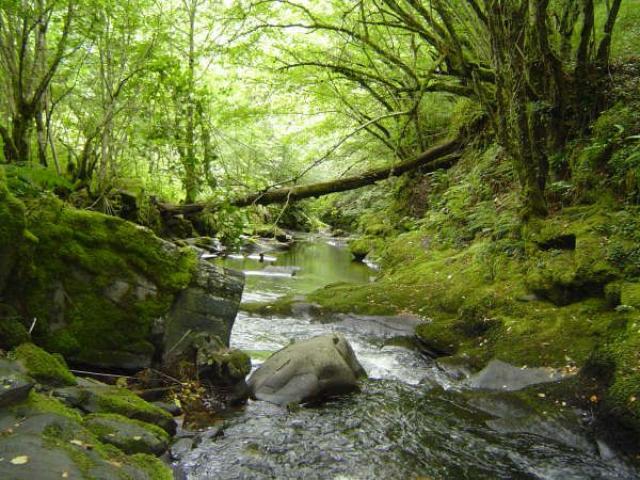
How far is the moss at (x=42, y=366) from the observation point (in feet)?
12.2

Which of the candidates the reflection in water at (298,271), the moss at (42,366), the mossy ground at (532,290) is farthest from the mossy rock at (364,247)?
the moss at (42,366)

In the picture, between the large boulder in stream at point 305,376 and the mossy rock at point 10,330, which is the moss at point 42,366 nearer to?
the mossy rock at point 10,330

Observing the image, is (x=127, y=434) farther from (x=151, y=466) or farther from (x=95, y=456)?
(x=95, y=456)

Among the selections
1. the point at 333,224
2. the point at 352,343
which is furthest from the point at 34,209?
the point at 333,224

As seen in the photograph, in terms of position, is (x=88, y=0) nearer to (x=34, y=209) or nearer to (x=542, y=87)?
(x=34, y=209)

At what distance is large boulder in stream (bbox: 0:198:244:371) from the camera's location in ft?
15.2

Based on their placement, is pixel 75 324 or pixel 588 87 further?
pixel 588 87

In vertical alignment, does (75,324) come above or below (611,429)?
above

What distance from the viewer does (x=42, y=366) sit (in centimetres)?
379

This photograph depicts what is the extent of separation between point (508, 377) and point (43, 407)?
4.75 meters

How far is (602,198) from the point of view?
6.73 m

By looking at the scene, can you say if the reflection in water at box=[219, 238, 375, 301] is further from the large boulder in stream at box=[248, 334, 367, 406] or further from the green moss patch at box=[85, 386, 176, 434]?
the green moss patch at box=[85, 386, 176, 434]

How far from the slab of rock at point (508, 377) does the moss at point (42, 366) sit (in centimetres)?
444

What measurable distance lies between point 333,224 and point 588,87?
2801cm
